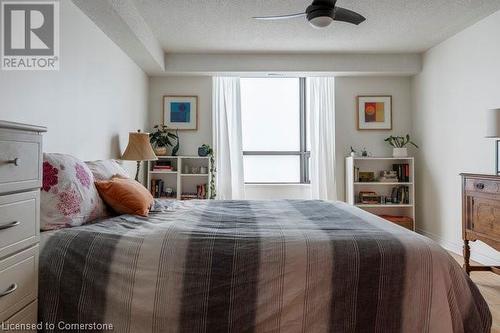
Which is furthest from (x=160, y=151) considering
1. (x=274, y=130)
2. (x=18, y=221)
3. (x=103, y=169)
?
(x=18, y=221)

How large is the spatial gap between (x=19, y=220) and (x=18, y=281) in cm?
22

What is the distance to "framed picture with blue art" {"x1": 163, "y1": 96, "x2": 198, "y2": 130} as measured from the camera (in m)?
4.47

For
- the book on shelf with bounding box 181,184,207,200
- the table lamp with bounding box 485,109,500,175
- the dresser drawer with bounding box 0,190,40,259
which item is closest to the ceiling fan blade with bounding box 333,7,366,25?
the table lamp with bounding box 485,109,500,175

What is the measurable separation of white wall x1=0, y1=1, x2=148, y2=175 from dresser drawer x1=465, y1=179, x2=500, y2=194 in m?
3.26

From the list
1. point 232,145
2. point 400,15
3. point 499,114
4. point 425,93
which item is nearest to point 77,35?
point 232,145

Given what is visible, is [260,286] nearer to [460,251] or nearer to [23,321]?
[23,321]

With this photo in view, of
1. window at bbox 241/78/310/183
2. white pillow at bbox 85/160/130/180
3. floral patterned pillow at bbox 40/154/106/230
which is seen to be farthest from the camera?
window at bbox 241/78/310/183

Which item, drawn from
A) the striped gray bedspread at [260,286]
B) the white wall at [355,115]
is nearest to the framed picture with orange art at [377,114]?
the white wall at [355,115]

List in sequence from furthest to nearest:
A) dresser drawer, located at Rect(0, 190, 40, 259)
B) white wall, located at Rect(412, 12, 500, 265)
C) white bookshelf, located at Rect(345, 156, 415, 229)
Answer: white bookshelf, located at Rect(345, 156, 415, 229)
white wall, located at Rect(412, 12, 500, 265)
dresser drawer, located at Rect(0, 190, 40, 259)

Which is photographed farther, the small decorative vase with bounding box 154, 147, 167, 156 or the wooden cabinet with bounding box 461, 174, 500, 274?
the small decorative vase with bounding box 154, 147, 167, 156

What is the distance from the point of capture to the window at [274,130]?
4.70 metres

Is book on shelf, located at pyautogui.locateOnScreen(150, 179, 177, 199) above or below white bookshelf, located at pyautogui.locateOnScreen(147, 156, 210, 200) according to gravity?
below

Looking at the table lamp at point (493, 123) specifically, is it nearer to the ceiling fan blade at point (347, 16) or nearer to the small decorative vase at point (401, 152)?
the ceiling fan blade at point (347, 16)

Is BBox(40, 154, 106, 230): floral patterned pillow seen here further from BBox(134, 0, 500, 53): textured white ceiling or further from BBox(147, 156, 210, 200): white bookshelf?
BBox(147, 156, 210, 200): white bookshelf
